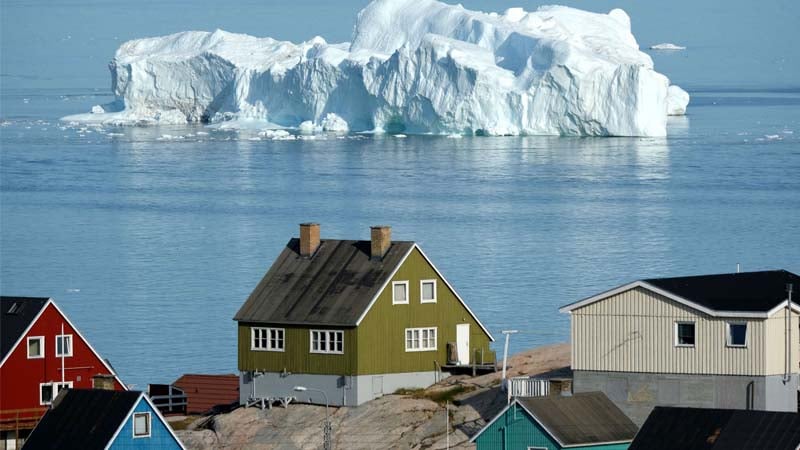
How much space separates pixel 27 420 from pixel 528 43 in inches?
2774

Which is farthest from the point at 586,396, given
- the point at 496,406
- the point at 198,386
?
the point at 198,386

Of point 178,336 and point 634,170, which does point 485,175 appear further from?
point 178,336

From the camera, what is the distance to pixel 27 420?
24.0 meters

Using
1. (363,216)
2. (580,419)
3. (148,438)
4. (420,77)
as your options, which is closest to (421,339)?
(580,419)

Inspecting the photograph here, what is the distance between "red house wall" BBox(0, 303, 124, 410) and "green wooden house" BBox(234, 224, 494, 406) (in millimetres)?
2528

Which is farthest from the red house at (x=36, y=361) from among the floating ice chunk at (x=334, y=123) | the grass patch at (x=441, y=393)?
the floating ice chunk at (x=334, y=123)

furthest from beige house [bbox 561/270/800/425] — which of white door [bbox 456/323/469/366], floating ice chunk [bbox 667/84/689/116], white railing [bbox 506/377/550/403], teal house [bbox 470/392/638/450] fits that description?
floating ice chunk [bbox 667/84/689/116]

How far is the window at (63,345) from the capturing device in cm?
2517

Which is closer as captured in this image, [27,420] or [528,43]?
[27,420]

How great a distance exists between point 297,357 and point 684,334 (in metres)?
6.35

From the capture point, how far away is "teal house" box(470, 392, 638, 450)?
20.2m

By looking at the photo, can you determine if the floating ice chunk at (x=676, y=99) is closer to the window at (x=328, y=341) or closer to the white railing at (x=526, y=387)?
the window at (x=328, y=341)

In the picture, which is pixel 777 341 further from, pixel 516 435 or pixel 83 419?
pixel 83 419

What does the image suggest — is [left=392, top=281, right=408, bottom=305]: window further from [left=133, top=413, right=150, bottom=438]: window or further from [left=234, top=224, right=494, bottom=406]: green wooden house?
[left=133, top=413, right=150, bottom=438]: window
